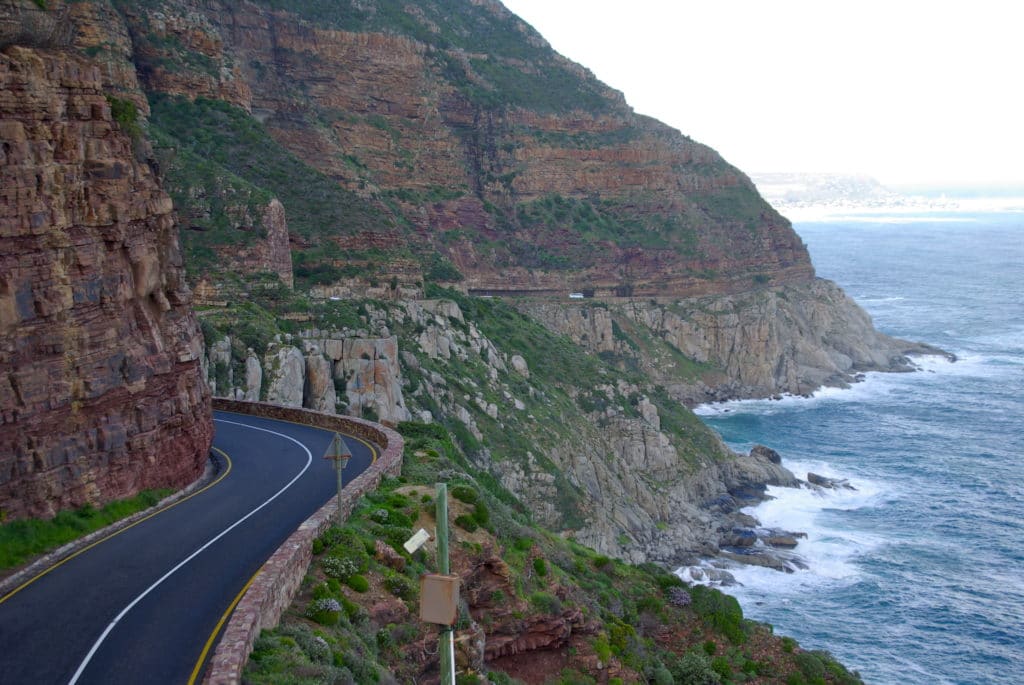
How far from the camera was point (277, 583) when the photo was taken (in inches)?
640

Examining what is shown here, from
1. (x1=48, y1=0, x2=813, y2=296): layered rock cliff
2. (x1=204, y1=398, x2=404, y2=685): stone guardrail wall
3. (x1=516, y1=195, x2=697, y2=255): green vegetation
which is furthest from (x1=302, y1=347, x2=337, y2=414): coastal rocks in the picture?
(x1=516, y1=195, x2=697, y2=255): green vegetation

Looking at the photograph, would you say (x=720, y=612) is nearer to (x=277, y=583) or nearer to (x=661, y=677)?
(x=661, y=677)

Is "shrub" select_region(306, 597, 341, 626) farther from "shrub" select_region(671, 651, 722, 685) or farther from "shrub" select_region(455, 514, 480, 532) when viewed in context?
"shrub" select_region(671, 651, 722, 685)

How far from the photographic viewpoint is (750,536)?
55.9 metres

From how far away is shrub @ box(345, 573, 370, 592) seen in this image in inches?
728

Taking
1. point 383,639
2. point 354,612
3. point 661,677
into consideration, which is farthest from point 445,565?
point 661,677

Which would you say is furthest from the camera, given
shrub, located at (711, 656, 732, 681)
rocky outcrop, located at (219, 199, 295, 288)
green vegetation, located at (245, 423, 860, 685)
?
rocky outcrop, located at (219, 199, 295, 288)

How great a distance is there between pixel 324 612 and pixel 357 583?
166 cm

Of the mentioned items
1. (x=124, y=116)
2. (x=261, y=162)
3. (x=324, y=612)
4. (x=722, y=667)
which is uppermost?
(x=261, y=162)

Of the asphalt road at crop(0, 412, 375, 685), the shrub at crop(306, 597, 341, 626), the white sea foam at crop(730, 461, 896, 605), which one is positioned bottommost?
the white sea foam at crop(730, 461, 896, 605)

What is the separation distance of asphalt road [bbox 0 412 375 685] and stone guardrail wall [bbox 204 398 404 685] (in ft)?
2.46

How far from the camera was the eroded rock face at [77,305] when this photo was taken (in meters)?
18.7

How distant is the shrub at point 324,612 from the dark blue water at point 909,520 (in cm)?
2803

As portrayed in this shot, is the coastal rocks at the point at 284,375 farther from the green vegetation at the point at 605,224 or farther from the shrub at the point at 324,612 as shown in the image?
the green vegetation at the point at 605,224
